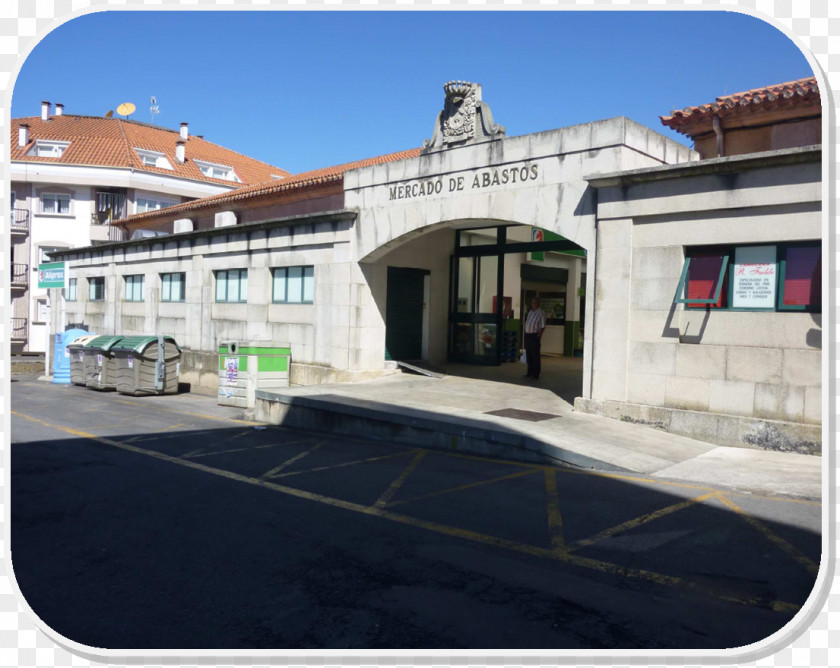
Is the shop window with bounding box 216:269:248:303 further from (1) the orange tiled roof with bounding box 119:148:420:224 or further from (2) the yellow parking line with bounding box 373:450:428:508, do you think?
(2) the yellow parking line with bounding box 373:450:428:508

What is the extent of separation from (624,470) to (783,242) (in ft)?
13.3

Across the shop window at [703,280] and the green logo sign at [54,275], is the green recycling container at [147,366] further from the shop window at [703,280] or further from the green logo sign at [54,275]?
the shop window at [703,280]

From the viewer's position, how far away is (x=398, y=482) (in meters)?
7.59

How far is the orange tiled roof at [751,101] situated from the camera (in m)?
12.1

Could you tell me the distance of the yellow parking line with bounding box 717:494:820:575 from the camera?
5.04 meters

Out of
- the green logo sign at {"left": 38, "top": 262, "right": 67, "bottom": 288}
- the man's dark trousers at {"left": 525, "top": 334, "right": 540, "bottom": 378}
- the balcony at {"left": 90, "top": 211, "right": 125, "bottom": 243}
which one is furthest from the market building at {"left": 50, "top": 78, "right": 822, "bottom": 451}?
the balcony at {"left": 90, "top": 211, "right": 125, "bottom": 243}

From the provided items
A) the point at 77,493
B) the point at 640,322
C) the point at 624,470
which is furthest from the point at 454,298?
the point at 77,493

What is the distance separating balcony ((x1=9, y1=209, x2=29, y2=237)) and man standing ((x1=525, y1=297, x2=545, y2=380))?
34637mm

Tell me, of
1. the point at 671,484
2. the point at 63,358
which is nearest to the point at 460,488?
the point at 671,484

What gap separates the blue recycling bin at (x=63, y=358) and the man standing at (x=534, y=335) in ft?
48.6

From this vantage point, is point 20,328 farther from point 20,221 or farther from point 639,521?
point 639,521

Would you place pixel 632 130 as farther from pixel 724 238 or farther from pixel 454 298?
pixel 454 298

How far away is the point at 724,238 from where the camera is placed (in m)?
9.66

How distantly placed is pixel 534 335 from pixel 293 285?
6.23 m
